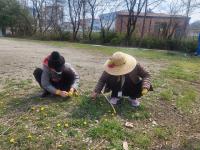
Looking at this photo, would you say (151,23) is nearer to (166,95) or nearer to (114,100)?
(166,95)

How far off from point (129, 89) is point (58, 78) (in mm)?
1198

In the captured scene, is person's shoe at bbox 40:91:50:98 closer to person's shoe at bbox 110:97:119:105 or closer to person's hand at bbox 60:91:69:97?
person's hand at bbox 60:91:69:97

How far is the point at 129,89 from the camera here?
194 inches

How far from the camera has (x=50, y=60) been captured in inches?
187

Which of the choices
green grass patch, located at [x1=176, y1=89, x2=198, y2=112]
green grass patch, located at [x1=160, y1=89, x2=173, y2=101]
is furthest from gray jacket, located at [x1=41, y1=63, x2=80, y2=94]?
green grass patch, located at [x1=176, y1=89, x2=198, y2=112]

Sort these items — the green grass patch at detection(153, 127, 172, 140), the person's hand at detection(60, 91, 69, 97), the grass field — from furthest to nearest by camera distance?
the person's hand at detection(60, 91, 69, 97) < the green grass patch at detection(153, 127, 172, 140) < the grass field

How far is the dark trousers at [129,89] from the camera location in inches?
191

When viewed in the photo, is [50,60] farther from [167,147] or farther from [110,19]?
[110,19]

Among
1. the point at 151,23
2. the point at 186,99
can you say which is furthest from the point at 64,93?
the point at 151,23

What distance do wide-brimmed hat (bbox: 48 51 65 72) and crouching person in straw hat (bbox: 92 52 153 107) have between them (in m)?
0.68

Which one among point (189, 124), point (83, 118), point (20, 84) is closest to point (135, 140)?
point (83, 118)

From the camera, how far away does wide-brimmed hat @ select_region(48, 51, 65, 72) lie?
15.3 feet

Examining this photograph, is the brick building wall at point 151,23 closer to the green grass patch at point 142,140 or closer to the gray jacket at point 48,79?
the gray jacket at point 48,79

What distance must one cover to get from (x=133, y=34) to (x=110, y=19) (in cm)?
543
